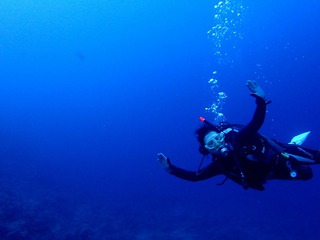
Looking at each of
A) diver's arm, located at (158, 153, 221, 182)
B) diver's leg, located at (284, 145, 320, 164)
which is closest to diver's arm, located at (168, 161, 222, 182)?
diver's arm, located at (158, 153, 221, 182)

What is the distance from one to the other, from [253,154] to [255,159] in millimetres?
61

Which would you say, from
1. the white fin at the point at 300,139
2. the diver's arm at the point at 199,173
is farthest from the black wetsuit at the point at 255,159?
the white fin at the point at 300,139

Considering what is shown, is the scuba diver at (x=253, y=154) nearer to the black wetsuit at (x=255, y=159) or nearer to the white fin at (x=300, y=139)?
the black wetsuit at (x=255, y=159)

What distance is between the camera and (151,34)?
332ft

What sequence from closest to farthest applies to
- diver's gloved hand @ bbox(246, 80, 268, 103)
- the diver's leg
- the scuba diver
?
diver's gloved hand @ bbox(246, 80, 268, 103) → the scuba diver → the diver's leg

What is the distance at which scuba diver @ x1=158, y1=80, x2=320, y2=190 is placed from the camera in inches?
142

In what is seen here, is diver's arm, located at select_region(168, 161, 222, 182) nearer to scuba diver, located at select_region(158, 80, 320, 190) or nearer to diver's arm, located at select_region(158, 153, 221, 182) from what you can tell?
diver's arm, located at select_region(158, 153, 221, 182)

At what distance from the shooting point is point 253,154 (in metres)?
3.71

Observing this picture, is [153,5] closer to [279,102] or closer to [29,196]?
[279,102]

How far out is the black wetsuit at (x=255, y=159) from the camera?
361cm

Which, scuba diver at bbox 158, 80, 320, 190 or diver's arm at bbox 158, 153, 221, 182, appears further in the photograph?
diver's arm at bbox 158, 153, 221, 182

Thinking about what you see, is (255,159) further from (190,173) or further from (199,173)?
(190,173)

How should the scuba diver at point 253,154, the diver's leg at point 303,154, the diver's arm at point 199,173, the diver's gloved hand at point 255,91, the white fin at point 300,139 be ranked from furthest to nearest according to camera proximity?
the white fin at point 300,139, the diver's arm at point 199,173, the diver's leg at point 303,154, the scuba diver at point 253,154, the diver's gloved hand at point 255,91

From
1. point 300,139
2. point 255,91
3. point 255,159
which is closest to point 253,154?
point 255,159
